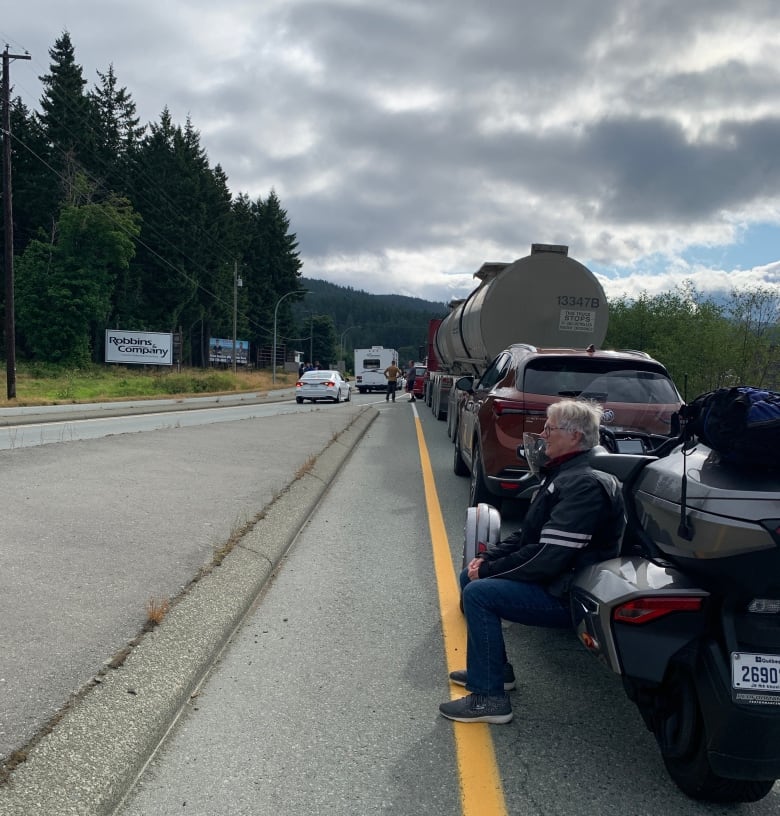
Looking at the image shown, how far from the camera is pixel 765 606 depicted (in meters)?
2.41

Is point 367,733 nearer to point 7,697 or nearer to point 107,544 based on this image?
point 7,697

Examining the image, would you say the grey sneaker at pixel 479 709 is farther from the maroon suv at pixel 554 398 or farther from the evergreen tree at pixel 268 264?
the evergreen tree at pixel 268 264

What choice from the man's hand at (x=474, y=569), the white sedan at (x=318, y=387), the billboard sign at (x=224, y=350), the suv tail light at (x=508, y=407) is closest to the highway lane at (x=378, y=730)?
the man's hand at (x=474, y=569)

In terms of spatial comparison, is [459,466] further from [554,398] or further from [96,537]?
[96,537]

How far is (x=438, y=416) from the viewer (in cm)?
2262

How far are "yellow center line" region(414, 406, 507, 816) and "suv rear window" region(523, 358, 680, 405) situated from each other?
197 centimetres

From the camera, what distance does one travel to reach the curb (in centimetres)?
250

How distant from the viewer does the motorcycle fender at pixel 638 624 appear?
252cm

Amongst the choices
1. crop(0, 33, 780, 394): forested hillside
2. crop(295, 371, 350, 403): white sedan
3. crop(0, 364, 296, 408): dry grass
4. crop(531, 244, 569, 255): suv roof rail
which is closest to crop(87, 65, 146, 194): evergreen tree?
crop(0, 33, 780, 394): forested hillside

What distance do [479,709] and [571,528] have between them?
946 mm

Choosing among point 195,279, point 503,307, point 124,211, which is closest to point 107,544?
point 503,307

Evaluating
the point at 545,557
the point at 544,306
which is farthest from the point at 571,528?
the point at 544,306

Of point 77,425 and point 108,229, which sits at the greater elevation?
point 108,229

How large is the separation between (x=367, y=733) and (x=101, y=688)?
120 cm
